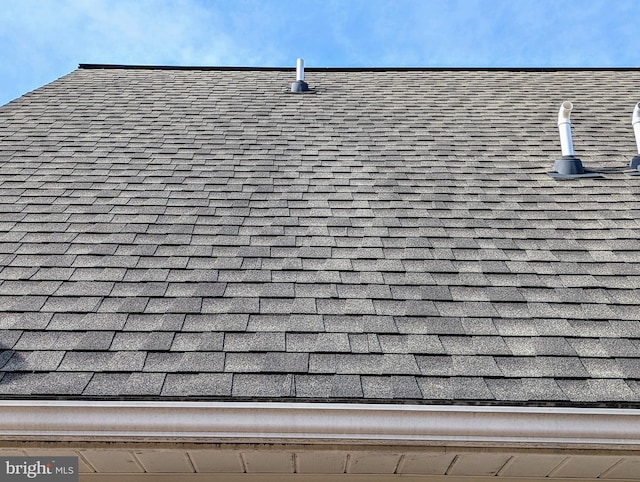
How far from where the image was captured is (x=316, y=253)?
339 centimetres

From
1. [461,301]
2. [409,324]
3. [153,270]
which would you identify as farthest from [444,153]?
[153,270]

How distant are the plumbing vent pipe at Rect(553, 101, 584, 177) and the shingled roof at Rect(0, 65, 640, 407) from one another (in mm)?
145

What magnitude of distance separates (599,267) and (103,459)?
3229 millimetres

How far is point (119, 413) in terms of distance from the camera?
2.19 m

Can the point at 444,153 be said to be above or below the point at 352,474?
above

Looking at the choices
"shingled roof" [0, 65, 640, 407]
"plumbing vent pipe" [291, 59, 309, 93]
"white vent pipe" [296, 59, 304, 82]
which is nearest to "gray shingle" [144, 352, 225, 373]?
"shingled roof" [0, 65, 640, 407]

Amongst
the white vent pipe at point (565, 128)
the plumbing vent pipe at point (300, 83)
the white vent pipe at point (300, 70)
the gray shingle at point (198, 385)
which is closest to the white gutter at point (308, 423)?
the gray shingle at point (198, 385)

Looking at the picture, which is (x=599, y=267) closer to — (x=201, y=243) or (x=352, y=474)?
(x=352, y=474)

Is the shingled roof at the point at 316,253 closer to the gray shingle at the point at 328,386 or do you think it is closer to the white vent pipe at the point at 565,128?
the gray shingle at the point at 328,386

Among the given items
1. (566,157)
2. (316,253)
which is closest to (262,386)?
(316,253)

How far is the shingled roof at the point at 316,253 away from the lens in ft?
7.92

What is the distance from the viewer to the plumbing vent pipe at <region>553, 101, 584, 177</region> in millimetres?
4441

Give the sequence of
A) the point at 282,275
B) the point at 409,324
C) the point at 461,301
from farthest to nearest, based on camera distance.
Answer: the point at 282,275
the point at 461,301
the point at 409,324

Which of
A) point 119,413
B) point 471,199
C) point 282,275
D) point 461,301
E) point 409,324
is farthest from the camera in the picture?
point 471,199
